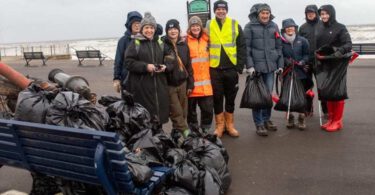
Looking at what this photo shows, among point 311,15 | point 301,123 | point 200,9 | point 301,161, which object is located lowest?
point 301,161

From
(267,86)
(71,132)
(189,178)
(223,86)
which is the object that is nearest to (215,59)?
(223,86)

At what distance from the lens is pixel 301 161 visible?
4.62 meters

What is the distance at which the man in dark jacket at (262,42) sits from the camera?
5.49 m

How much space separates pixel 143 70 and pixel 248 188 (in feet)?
5.47

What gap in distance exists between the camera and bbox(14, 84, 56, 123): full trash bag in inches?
128

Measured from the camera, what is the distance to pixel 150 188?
2.92 metres

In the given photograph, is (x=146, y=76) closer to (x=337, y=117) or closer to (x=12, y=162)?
(x=12, y=162)

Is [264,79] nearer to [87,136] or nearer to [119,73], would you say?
[119,73]

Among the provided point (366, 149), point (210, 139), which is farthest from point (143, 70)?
point (366, 149)

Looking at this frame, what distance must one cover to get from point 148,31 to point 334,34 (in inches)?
111

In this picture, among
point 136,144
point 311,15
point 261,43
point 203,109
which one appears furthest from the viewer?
point 311,15

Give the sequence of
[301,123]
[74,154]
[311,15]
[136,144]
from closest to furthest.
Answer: [74,154] → [136,144] → [301,123] → [311,15]

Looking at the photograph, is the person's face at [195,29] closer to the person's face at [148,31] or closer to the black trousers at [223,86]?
the black trousers at [223,86]

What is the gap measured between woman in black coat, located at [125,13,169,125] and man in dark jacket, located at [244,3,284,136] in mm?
1476
